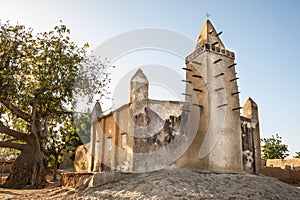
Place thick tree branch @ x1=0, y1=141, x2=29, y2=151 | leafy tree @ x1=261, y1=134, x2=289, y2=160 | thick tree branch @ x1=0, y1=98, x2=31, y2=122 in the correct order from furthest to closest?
leafy tree @ x1=261, y1=134, x2=289, y2=160 < thick tree branch @ x1=0, y1=141, x2=29, y2=151 < thick tree branch @ x1=0, y1=98, x2=31, y2=122

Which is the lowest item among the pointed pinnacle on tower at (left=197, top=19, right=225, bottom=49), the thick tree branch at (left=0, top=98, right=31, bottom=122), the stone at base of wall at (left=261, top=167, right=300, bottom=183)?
the stone at base of wall at (left=261, top=167, right=300, bottom=183)

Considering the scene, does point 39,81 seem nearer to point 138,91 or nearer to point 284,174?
point 138,91

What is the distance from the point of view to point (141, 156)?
15617 mm

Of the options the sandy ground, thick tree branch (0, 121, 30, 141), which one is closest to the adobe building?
the sandy ground

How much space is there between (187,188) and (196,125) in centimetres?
602

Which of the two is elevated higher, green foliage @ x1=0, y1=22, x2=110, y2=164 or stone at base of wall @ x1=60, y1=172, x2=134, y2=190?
green foliage @ x1=0, y1=22, x2=110, y2=164

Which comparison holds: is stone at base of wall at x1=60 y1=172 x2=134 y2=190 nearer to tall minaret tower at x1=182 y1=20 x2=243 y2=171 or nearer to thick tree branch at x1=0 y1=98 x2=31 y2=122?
tall minaret tower at x1=182 y1=20 x2=243 y2=171

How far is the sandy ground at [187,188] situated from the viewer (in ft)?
35.5

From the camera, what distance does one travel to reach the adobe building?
15719mm

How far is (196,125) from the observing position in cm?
1680

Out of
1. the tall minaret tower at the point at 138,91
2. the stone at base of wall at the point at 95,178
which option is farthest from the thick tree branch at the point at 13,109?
the tall minaret tower at the point at 138,91

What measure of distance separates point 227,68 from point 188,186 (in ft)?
28.5

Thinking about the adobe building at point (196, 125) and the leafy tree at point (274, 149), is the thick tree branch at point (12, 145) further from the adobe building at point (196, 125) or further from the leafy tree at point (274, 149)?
the leafy tree at point (274, 149)

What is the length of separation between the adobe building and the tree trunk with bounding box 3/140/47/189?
17.0ft
